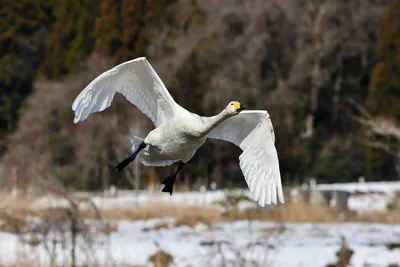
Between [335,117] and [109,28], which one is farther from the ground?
[109,28]

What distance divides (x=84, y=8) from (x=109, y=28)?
13.0 ft

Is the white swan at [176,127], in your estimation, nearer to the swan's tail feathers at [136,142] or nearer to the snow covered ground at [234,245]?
the swan's tail feathers at [136,142]

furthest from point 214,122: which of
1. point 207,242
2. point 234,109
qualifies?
point 207,242

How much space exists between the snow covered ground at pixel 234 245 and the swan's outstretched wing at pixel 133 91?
86.9 inches

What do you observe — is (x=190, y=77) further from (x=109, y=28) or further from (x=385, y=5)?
(x=385, y=5)

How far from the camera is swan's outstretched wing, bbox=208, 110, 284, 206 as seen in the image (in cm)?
852

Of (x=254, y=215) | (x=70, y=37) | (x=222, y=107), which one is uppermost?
(x=70, y=37)

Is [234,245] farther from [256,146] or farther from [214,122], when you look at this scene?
[214,122]

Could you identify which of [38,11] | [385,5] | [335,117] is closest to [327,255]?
[335,117]

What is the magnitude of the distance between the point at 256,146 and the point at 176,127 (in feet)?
2.98

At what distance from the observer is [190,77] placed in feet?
90.5

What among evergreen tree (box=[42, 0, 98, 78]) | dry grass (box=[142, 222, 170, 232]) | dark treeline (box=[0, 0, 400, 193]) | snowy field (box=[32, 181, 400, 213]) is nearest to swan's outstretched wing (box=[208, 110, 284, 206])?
dry grass (box=[142, 222, 170, 232])

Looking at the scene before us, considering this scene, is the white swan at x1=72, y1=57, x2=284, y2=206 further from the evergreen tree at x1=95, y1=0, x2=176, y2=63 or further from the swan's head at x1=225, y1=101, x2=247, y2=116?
the evergreen tree at x1=95, y1=0, x2=176, y2=63

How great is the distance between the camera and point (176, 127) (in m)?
8.35
